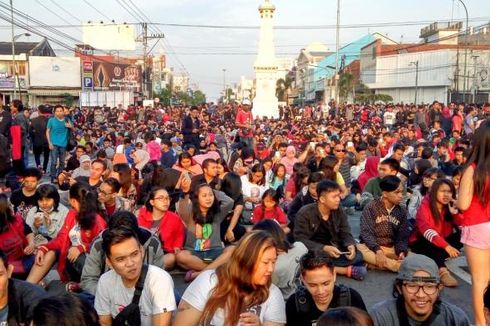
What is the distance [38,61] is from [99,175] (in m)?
48.6

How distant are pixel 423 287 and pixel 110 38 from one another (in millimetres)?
63835

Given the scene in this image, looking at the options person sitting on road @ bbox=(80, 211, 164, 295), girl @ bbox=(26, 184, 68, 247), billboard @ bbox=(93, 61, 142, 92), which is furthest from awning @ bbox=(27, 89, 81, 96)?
person sitting on road @ bbox=(80, 211, 164, 295)

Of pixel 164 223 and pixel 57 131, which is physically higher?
pixel 57 131

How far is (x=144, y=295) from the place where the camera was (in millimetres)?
3664

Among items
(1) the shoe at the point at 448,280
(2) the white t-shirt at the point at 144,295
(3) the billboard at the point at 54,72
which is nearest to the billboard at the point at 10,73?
(3) the billboard at the point at 54,72

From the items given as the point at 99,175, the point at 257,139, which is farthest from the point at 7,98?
the point at 99,175

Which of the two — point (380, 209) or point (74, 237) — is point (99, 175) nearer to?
point (74, 237)

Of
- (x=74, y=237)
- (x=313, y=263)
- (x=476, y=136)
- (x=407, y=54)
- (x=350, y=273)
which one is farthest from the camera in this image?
(x=407, y=54)

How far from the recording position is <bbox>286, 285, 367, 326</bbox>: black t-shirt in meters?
3.52

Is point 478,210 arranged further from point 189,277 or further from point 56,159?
point 56,159

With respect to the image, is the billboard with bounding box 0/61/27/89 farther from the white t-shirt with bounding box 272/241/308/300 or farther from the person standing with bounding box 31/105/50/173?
the white t-shirt with bounding box 272/241/308/300

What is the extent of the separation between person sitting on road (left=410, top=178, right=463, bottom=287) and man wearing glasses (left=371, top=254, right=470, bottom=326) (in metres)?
2.60

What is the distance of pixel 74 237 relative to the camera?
5504 millimetres

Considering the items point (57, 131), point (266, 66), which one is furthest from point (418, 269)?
point (266, 66)
